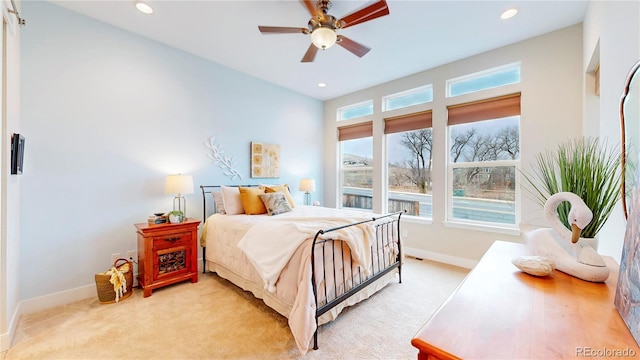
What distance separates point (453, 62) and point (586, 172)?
9.89 ft

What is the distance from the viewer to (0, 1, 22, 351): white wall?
5.74 feet

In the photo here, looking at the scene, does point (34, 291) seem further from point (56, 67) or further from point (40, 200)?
point (56, 67)

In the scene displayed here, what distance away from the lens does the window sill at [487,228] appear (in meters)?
3.07

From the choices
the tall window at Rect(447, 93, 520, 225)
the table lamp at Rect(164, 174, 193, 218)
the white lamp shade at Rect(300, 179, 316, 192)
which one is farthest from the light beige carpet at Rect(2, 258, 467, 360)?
the white lamp shade at Rect(300, 179, 316, 192)

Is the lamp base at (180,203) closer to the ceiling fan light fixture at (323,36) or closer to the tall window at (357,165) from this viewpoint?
the ceiling fan light fixture at (323,36)

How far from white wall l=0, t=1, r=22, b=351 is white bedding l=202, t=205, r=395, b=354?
5.12 ft

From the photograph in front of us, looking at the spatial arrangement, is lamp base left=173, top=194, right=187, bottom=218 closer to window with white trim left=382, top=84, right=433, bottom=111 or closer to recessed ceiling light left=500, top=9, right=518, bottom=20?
window with white trim left=382, top=84, right=433, bottom=111

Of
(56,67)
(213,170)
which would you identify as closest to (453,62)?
(213,170)

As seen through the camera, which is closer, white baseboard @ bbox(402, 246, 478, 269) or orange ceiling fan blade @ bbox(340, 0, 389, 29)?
orange ceiling fan blade @ bbox(340, 0, 389, 29)

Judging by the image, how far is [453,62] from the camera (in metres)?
3.51

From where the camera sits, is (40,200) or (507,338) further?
(40,200)

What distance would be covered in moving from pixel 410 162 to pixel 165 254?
3.77 meters

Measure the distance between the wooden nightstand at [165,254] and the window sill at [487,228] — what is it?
3508mm

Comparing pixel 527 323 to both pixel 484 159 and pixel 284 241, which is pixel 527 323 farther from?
pixel 484 159
